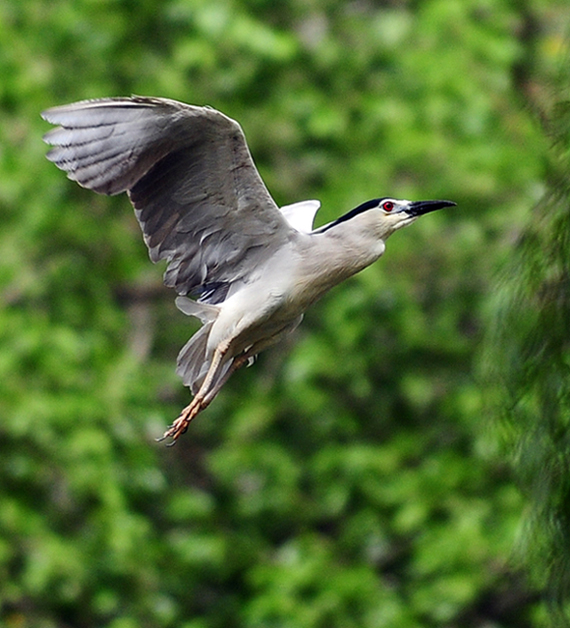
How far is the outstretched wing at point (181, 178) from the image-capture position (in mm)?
4230

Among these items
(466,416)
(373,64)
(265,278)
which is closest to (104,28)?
(373,64)

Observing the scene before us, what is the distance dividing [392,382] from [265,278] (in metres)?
4.54

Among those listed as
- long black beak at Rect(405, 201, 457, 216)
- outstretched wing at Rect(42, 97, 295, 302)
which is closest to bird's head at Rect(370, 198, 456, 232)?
long black beak at Rect(405, 201, 457, 216)

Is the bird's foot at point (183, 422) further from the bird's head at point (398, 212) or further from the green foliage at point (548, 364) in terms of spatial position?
the green foliage at point (548, 364)

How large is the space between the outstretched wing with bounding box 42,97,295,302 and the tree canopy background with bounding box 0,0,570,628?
3362 millimetres

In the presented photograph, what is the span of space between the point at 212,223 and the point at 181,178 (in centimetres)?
21

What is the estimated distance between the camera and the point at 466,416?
8336mm

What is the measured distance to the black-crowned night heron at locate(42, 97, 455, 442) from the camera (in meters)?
4.25

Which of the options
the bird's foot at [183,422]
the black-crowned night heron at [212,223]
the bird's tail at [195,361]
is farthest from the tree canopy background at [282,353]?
the bird's foot at [183,422]

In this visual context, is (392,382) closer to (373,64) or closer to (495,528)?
(495,528)

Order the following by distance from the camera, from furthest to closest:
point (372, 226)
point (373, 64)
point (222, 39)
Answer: point (373, 64) → point (222, 39) → point (372, 226)

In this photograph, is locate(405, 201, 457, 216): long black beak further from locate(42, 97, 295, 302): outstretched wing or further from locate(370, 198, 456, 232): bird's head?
Result: locate(42, 97, 295, 302): outstretched wing

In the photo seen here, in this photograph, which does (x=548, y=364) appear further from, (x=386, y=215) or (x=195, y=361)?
(x=195, y=361)

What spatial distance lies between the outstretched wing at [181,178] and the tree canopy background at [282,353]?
3362mm
